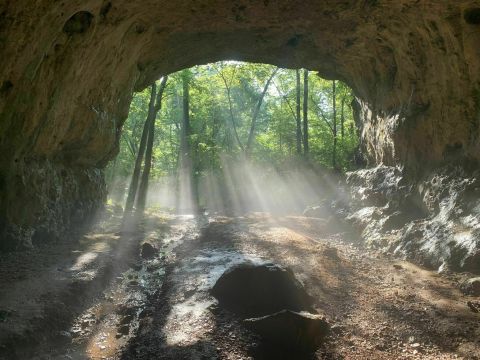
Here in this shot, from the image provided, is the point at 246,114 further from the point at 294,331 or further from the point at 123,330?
the point at 294,331

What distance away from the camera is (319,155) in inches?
1045

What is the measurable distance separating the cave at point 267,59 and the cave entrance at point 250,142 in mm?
6374

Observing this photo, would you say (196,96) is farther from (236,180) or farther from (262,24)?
(262,24)

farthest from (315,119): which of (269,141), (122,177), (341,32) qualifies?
(122,177)

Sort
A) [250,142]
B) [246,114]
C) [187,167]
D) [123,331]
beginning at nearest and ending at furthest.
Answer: [123,331]
[187,167]
[250,142]
[246,114]

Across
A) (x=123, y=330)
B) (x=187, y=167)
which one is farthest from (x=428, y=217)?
(x=187, y=167)

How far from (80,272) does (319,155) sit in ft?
68.6

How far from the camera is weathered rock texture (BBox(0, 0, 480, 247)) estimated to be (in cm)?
860

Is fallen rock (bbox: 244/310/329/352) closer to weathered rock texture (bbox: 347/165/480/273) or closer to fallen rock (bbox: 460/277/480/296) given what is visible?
fallen rock (bbox: 460/277/480/296)

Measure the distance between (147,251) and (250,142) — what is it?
72.2 ft

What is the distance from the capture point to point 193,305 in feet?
22.4

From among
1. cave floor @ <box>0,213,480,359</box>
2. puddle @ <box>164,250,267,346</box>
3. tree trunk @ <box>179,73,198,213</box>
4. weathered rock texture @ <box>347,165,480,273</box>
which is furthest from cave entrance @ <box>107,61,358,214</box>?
puddle @ <box>164,250,267,346</box>

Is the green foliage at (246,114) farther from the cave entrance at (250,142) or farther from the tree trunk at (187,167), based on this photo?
the tree trunk at (187,167)

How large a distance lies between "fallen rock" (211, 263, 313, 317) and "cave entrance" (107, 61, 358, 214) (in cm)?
1441
